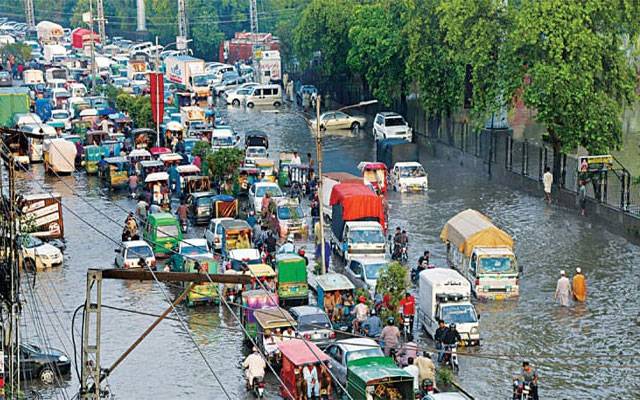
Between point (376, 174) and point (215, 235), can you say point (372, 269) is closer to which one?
point (215, 235)

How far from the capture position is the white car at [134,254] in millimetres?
39094

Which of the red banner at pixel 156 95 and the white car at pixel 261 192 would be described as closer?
the white car at pixel 261 192

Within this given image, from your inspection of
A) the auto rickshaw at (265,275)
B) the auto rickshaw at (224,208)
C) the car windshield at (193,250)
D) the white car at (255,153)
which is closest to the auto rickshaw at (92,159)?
the white car at (255,153)

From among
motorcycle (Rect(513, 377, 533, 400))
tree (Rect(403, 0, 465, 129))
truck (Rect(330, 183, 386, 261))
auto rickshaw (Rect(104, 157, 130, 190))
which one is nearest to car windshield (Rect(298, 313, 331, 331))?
motorcycle (Rect(513, 377, 533, 400))

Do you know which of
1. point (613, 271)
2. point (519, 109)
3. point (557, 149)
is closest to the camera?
point (613, 271)

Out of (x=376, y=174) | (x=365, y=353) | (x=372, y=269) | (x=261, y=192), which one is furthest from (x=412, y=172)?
(x=365, y=353)

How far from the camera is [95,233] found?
151ft

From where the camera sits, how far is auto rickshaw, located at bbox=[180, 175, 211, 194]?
5034cm

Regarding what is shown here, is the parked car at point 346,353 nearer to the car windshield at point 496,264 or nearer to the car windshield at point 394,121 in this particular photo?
the car windshield at point 496,264

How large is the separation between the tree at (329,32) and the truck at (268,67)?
9.04 meters

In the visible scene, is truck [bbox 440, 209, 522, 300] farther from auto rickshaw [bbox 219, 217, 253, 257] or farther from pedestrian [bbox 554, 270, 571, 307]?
auto rickshaw [bbox 219, 217, 253, 257]

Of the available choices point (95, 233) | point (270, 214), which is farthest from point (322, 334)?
point (95, 233)

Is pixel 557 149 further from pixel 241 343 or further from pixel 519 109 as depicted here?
pixel 519 109

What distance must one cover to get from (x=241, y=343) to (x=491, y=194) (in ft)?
70.4
